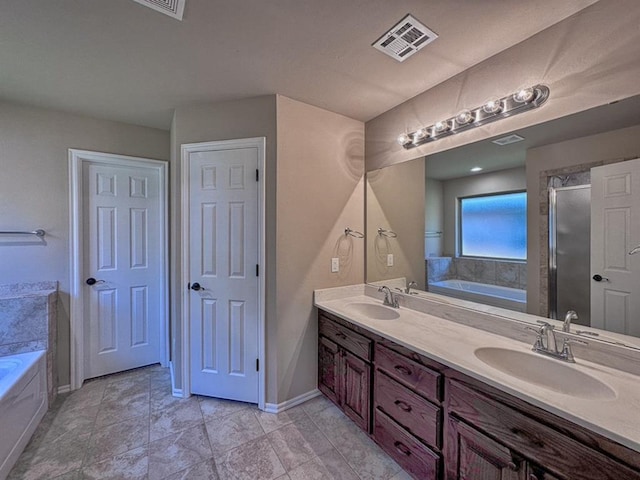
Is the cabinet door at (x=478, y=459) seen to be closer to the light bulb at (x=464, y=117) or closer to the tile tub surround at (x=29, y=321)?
the light bulb at (x=464, y=117)

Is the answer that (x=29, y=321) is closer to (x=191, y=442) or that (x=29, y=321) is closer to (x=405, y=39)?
(x=191, y=442)

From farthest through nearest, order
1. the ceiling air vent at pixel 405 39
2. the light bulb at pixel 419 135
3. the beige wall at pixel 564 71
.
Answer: the light bulb at pixel 419 135 → the ceiling air vent at pixel 405 39 → the beige wall at pixel 564 71

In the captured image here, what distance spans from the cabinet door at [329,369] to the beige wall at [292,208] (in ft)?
0.23

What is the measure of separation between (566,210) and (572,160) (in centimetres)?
25

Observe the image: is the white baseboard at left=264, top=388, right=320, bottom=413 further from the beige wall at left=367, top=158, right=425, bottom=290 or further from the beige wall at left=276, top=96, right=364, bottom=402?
the beige wall at left=367, top=158, right=425, bottom=290

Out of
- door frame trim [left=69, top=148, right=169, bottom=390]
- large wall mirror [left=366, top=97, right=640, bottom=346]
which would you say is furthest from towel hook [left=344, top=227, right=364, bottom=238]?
door frame trim [left=69, top=148, right=169, bottom=390]

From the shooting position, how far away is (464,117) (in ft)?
5.71

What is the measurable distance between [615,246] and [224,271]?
7.76 ft

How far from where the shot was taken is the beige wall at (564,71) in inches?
47.1

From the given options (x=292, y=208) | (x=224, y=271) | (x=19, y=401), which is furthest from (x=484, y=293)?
(x=19, y=401)

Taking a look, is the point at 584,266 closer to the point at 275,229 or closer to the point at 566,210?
the point at 566,210

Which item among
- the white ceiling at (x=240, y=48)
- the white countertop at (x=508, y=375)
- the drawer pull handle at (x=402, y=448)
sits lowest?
the drawer pull handle at (x=402, y=448)

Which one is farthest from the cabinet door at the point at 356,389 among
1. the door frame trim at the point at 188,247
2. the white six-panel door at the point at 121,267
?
the white six-panel door at the point at 121,267

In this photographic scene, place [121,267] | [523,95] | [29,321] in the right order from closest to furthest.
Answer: [523,95] < [29,321] < [121,267]
